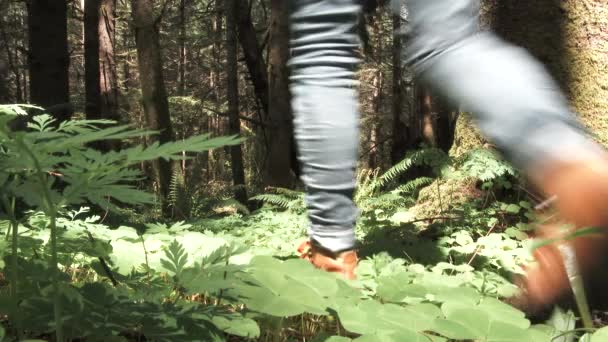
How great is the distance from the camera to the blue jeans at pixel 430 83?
108 cm

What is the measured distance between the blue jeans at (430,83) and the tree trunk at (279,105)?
5.57m

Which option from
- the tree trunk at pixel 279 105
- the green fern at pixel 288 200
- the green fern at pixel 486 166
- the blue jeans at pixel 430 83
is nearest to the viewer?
the blue jeans at pixel 430 83

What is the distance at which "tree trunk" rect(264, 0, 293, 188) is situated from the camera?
7160 millimetres

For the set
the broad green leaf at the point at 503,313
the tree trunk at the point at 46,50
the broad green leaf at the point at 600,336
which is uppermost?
the tree trunk at the point at 46,50

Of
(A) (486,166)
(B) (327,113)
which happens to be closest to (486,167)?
(A) (486,166)

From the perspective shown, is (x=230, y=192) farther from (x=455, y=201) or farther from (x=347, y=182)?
(x=347, y=182)

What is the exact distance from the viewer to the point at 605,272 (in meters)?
0.99

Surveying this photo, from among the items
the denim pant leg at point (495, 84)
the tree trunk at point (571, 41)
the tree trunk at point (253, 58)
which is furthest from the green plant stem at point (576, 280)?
the tree trunk at point (253, 58)

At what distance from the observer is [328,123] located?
1476 millimetres

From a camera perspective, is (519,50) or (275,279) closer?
(275,279)

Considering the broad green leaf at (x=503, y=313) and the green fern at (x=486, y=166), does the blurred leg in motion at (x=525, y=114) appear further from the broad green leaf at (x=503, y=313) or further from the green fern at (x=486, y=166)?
the green fern at (x=486, y=166)

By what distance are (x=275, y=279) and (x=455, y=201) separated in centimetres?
194

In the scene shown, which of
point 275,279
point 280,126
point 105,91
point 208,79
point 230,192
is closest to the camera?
point 275,279

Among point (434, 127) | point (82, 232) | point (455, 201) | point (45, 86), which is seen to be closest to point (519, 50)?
point (82, 232)
